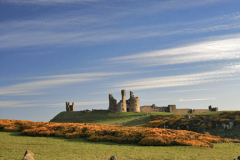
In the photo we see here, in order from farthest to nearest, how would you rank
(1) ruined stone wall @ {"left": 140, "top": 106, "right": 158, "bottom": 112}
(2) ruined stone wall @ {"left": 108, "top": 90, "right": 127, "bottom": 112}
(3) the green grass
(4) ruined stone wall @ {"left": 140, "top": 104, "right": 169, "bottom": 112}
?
(4) ruined stone wall @ {"left": 140, "top": 104, "right": 169, "bottom": 112}
(1) ruined stone wall @ {"left": 140, "top": 106, "right": 158, "bottom": 112}
(2) ruined stone wall @ {"left": 108, "top": 90, "right": 127, "bottom": 112}
(3) the green grass

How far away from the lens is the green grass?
15.8 metres

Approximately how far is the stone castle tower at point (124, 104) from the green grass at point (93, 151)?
49.4 meters

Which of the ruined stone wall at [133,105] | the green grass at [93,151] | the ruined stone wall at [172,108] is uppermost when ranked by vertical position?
the ruined stone wall at [133,105]

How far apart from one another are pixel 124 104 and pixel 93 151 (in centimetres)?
5505

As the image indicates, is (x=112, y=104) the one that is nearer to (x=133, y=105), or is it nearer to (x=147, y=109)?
(x=133, y=105)

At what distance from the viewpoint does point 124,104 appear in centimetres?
7250

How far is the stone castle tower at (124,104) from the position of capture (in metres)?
71.4

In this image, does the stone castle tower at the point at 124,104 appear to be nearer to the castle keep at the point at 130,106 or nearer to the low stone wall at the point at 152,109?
the castle keep at the point at 130,106

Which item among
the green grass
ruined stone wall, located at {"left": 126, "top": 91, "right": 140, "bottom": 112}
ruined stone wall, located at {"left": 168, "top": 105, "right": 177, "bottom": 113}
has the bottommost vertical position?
the green grass

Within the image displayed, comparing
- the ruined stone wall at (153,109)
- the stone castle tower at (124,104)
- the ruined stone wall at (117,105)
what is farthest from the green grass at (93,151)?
the ruined stone wall at (153,109)

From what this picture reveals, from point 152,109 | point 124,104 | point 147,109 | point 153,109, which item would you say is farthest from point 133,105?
point 153,109

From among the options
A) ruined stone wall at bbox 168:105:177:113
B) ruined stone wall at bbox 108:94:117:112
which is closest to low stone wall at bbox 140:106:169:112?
ruined stone wall at bbox 168:105:177:113

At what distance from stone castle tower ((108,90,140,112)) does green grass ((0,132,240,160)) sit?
4944cm

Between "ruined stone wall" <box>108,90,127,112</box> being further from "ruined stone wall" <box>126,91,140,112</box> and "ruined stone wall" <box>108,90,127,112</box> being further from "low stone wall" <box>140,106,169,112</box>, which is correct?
"low stone wall" <box>140,106,169,112</box>
